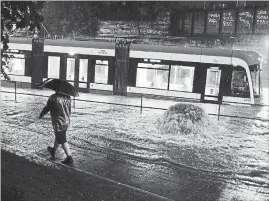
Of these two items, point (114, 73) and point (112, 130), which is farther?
point (114, 73)

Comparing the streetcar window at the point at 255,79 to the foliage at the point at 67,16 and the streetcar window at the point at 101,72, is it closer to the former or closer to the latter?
the streetcar window at the point at 101,72

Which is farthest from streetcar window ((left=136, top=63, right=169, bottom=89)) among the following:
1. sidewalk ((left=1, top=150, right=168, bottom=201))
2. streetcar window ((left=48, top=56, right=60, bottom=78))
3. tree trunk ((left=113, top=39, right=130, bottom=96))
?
sidewalk ((left=1, top=150, right=168, bottom=201))

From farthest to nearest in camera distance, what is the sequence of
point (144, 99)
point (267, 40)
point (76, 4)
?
point (76, 4)
point (267, 40)
point (144, 99)

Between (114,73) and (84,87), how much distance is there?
7.12 ft

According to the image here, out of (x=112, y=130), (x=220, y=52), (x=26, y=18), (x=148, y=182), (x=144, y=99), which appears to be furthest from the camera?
(x=144, y=99)

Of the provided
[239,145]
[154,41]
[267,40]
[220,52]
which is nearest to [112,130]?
[239,145]

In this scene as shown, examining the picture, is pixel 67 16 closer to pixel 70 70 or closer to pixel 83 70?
pixel 70 70

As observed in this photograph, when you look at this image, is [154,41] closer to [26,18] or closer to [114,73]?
[114,73]

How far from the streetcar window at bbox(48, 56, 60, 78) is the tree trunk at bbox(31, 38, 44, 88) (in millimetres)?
577

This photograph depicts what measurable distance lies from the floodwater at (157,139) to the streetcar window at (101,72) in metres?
4.52

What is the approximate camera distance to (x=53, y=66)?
18203 mm

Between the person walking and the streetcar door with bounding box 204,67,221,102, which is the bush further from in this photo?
the streetcar door with bounding box 204,67,221,102

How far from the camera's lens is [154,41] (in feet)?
90.8

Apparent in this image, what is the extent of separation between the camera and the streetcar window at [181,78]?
53.0ft
